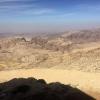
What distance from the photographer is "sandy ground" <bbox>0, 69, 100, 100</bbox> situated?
14696mm

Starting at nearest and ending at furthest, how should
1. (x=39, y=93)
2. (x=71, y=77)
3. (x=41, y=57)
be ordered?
(x=39, y=93) < (x=71, y=77) < (x=41, y=57)

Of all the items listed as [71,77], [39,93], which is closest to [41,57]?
[71,77]

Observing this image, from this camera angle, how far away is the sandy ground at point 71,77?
579 inches

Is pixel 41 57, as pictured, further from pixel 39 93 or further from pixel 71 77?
pixel 39 93

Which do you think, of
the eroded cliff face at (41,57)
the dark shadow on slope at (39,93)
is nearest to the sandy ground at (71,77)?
the dark shadow on slope at (39,93)

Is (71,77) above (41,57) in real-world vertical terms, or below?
above

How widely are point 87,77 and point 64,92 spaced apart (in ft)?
16.8

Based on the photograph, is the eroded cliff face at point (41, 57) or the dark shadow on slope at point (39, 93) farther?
the eroded cliff face at point (41, 57)

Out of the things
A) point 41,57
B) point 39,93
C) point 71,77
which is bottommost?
point 41,57

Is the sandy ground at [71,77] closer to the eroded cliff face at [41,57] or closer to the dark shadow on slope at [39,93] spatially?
the dark shadow on slope at [39,93]

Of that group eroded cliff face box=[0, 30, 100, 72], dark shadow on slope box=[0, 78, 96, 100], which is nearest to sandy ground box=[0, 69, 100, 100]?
dark shadow on slope box=[0, 78, 96, 100]

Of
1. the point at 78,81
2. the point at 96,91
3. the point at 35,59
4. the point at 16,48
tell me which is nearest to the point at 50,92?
the point at 96,91

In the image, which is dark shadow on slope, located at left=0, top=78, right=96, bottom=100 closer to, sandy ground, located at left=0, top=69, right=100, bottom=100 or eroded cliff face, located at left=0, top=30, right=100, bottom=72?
sandy ground, located at left=0, top=69, right=100, bottom=100

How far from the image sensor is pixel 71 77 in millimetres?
17172
